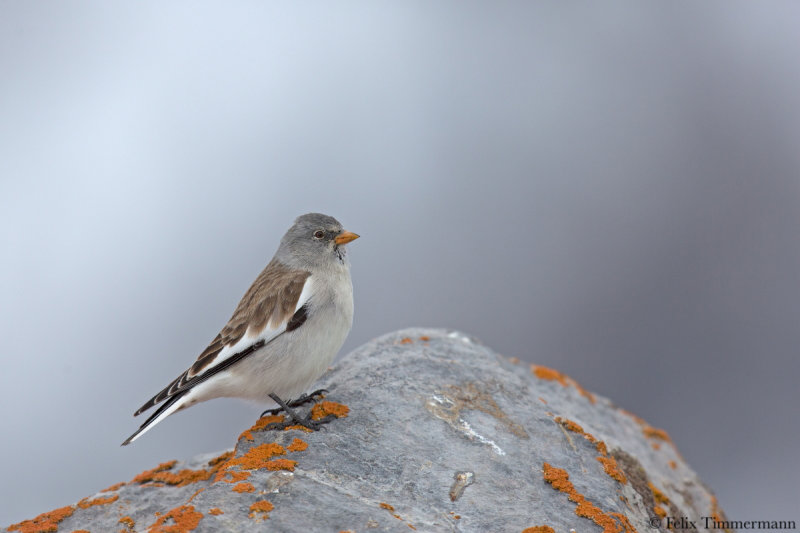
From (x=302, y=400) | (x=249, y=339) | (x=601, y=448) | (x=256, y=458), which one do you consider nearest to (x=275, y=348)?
(x=249, y=339)

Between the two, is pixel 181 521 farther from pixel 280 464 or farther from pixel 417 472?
pixel 417 472

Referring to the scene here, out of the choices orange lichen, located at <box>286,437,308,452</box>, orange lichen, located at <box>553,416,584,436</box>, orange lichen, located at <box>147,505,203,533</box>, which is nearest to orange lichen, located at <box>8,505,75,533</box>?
orange lichen, located at <box>147,505,203,533</box>

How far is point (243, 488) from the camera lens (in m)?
4.17

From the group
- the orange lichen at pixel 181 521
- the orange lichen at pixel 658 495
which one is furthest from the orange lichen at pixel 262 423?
the orange lichen at pixel 658 495

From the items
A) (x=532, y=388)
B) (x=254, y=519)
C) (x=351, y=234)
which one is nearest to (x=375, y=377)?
(x=351, y=234)

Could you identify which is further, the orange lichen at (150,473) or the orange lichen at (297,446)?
the orange lichen at (150,473)

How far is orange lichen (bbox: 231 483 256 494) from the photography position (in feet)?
13.6

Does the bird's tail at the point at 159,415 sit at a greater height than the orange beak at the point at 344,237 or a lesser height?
lesser

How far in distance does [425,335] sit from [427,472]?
2333 millimetres

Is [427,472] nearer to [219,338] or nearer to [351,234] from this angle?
[219,338]

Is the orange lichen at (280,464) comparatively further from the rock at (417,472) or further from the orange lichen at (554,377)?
the orange lichen at (554,377)

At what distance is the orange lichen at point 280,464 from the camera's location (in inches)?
176

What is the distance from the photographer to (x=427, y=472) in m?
4.71

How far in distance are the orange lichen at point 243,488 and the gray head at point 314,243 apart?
2.14 meters
